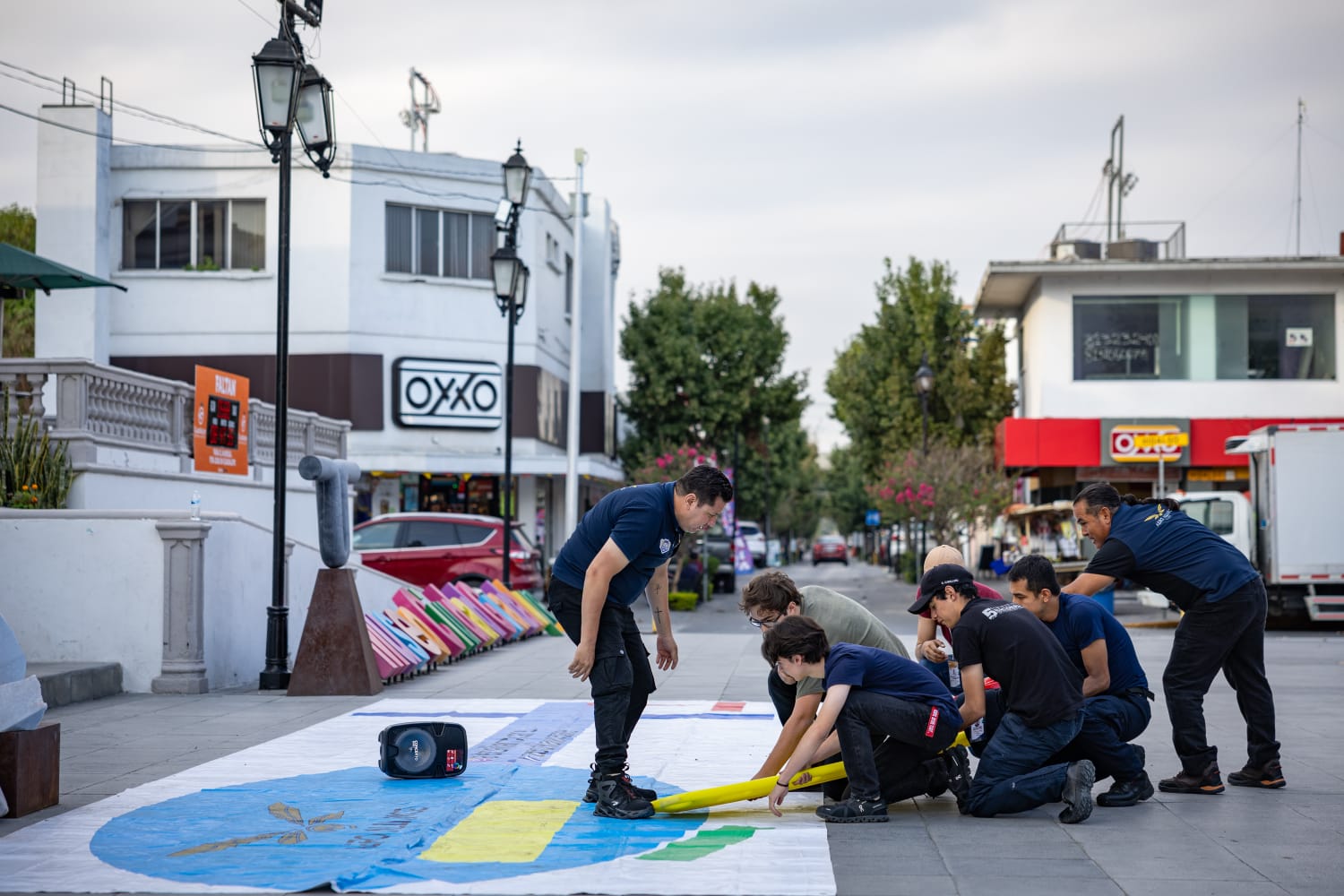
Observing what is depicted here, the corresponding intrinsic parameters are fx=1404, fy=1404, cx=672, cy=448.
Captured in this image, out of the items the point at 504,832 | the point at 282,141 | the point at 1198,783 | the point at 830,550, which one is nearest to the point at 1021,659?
the point at 1198,783

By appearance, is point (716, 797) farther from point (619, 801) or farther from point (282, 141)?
point (282, 141)

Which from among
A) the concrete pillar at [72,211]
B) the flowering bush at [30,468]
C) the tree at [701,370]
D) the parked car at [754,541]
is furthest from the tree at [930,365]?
the flowering bush at [30,468]

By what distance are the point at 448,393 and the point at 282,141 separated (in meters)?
20.1

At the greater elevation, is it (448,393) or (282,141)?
(282,141)

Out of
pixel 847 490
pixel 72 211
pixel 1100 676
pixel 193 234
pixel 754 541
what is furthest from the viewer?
pixel 847 490

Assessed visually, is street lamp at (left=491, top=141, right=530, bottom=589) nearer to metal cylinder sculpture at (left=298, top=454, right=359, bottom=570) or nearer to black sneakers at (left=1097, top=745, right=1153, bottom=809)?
metal cylinder sculpture at (left=298, top=454, right=359, bottom=570)

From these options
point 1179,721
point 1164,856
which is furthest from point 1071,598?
point 1164,856

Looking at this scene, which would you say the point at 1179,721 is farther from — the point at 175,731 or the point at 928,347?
the point at 928,347

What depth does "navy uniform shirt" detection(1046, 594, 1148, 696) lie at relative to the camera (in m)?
7.38

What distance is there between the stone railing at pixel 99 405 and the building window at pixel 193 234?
52.5ft

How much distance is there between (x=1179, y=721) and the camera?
750 centimetres

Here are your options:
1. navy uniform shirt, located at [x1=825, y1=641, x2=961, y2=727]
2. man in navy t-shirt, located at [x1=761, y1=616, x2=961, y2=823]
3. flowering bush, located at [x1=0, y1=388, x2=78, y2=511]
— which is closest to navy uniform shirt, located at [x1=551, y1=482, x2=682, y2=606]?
man in navy t-shirt, located at [x1=761, y1=616, x2=961, y2=823]

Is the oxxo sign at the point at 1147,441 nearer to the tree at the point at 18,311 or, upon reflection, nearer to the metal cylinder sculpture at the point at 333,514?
the metal cylinder sculpture at the point at 333,514

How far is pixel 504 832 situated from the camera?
631 cm
